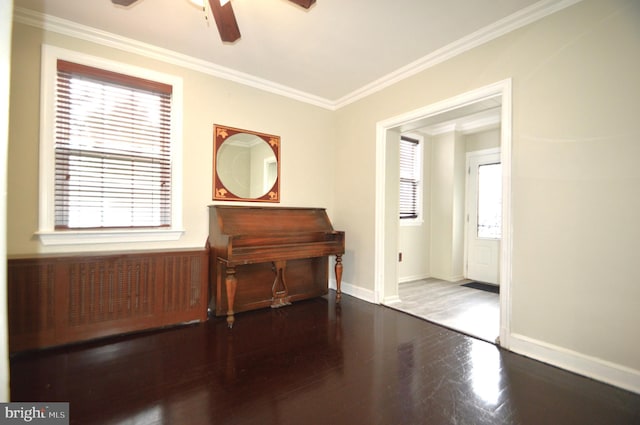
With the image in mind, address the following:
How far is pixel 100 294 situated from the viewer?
2322 millimetres

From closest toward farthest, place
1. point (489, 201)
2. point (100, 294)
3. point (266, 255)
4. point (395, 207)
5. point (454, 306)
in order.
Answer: point (100, 294) < point (266, 255) < point (454, 306) < point (395, 207) < point (489, 201)

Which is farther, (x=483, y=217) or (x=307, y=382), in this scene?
(x=483, y=217)

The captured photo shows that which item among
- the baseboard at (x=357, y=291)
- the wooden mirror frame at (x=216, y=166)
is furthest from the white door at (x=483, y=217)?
the wooden mirror frame at (x=216, y=166)

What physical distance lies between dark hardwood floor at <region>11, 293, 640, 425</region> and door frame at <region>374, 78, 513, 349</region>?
1.84 feet

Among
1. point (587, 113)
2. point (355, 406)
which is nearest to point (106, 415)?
point (355, 406)

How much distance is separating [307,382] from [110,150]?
8.40 ft

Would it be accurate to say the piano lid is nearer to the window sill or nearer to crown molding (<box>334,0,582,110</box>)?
the window sill

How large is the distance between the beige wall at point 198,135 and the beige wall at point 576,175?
6.79 ft

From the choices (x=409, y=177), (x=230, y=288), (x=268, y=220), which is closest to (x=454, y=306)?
(x=409, y=177)

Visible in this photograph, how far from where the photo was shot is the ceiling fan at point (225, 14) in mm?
1635

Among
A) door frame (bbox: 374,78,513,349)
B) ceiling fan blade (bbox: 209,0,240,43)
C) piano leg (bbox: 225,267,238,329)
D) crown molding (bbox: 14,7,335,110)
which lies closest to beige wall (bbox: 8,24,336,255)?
crown molding (bbox: 14,7,335,110)

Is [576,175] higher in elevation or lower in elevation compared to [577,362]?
higher

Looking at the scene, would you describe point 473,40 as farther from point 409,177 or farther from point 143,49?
point 143,49

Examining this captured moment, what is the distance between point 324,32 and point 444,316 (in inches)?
117
